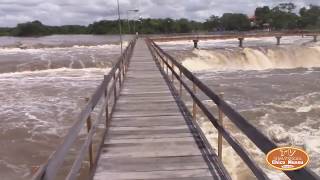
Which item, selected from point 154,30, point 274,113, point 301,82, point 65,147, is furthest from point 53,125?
point 154,30

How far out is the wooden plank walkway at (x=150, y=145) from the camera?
5.60 metres

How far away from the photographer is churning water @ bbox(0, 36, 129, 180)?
497 inches

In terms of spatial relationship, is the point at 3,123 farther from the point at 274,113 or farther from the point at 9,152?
the point at 274,113

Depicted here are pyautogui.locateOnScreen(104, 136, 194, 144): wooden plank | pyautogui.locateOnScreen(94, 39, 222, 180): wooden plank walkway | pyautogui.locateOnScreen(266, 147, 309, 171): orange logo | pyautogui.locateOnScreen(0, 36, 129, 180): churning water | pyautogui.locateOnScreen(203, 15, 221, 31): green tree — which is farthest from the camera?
pyautogui.locateOnScreen(203, 15, 221, 31): green tree

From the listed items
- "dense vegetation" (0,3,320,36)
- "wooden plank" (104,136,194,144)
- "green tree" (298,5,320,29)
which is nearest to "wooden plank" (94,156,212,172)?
"wooden plank" (104,136,194,144)

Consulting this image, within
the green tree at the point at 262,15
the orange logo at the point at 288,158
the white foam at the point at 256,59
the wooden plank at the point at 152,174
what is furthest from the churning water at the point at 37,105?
the green tree at the point at 262,15

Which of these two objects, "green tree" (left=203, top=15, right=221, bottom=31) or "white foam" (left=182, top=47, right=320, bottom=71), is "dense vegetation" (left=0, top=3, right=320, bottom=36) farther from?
"white foam" (left=182, top=47, right=320, bottom=71)

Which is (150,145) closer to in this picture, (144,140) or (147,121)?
(144,140)

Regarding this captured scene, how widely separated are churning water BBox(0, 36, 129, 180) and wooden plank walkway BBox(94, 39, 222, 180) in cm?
296

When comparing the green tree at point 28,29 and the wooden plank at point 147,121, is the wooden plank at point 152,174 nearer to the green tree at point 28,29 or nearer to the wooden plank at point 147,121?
the wooden plank at point 147,121

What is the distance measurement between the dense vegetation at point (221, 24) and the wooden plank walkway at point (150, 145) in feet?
427

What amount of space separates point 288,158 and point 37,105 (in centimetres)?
1864

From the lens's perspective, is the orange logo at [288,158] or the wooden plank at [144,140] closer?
the orange logo at [288,158]

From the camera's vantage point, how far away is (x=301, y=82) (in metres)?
29.4
